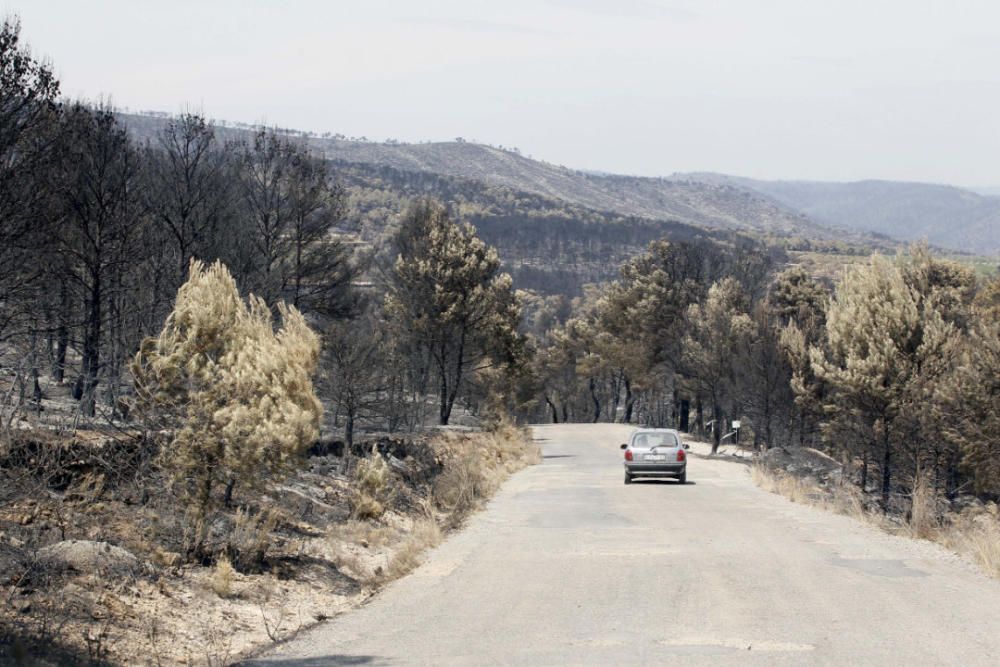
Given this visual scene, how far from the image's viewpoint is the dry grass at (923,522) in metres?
14.4

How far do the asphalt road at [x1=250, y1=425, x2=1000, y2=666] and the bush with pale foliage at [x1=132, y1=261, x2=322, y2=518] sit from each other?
8.70ft

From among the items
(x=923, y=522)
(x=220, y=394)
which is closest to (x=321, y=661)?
(x=220, y=394)

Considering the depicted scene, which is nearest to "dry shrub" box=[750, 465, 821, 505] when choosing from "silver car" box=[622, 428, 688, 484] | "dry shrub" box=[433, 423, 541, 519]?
"silver car" box=[622, 428, 688, 484]

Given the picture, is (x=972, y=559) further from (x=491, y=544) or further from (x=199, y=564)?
(x=199, y=564)

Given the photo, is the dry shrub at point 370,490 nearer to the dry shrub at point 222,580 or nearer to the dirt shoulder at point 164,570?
the dirt shoulder at point 164,570

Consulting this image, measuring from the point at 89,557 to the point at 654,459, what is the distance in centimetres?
2245

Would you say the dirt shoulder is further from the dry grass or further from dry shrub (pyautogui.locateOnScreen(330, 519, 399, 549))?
the dry grass

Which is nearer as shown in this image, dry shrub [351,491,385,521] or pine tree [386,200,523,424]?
dry shrub [351,491,385,521]

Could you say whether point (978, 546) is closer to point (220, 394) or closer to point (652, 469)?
point (220, 394)

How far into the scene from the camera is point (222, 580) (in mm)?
11508

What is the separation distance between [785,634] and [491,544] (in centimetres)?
781

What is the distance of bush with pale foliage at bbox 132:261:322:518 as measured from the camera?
13.6m

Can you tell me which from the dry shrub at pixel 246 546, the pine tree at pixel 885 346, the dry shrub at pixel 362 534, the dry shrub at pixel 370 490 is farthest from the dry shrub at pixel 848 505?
the dry shrub at pixel 246 546

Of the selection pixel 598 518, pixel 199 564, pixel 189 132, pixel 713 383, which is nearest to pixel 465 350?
pixel 713 383
